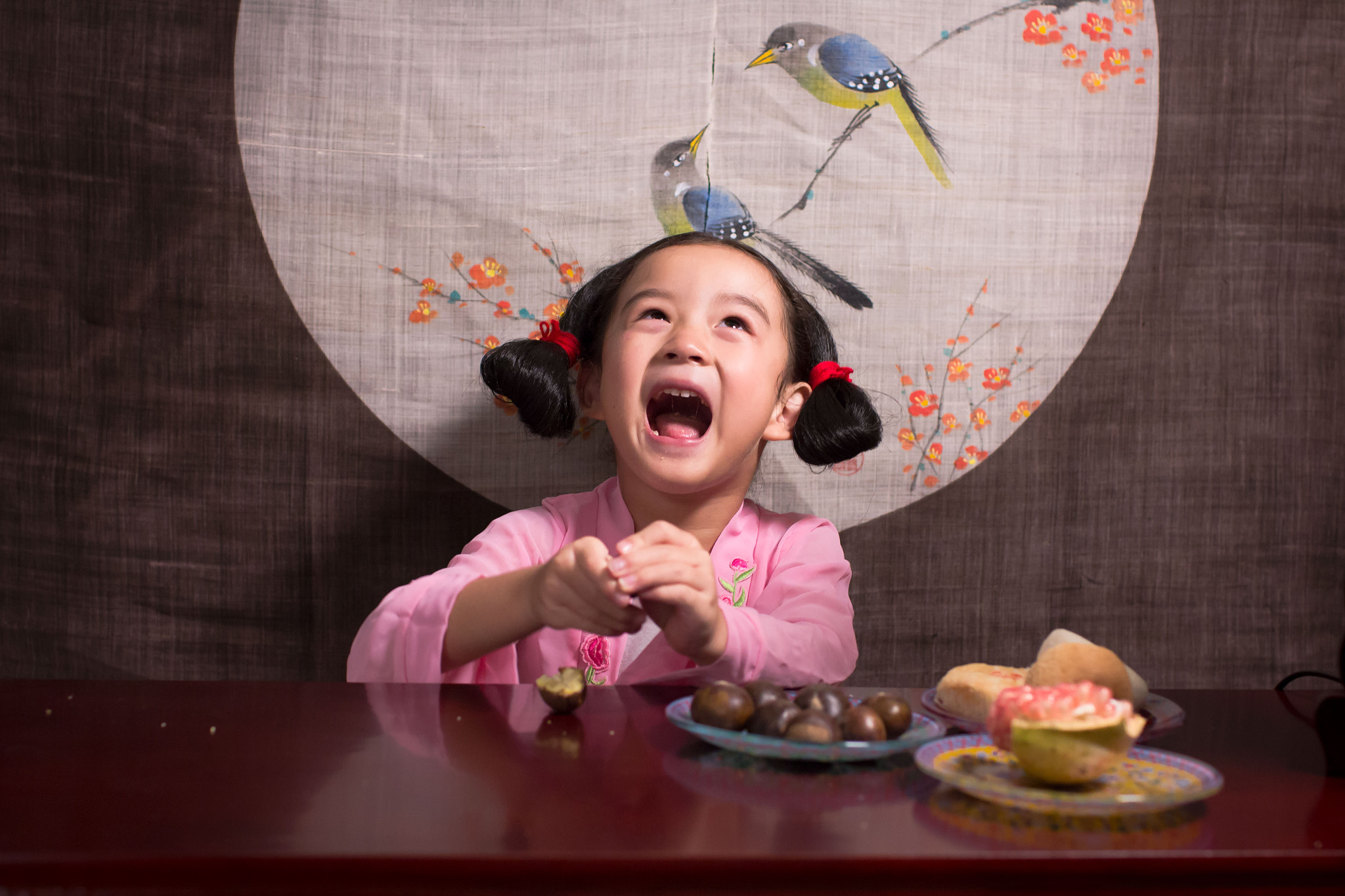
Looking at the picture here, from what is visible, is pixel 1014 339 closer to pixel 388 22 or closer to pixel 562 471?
pixel 562 471

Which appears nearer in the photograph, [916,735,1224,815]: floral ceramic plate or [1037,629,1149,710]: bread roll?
[916,735,1224,815]: floral ceramic plate

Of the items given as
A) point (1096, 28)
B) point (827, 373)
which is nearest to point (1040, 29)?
point (1096, 28)

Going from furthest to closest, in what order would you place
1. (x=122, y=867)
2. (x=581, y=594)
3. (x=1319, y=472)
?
(x=1319, y=472)
(x=581, y=594)
(x=122, y=867)

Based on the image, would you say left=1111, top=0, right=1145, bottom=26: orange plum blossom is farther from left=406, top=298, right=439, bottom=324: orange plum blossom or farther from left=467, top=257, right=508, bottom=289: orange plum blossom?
left=406, top=298, right=439, bottom=324: orange plum blossom

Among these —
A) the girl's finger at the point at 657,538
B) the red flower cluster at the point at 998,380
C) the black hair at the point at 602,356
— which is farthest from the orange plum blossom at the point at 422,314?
the red flower cluster at the point at 998,380

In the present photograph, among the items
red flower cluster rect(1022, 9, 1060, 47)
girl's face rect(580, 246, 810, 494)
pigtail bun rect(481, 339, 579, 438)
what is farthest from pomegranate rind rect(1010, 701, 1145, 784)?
red flower cluster rect(1022, 9, 1060, 47)

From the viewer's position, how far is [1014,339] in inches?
53.1

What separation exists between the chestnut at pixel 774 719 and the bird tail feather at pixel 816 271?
0.79 metres

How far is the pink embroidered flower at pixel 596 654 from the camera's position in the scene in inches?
43.3

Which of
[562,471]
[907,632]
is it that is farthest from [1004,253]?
[562,471]

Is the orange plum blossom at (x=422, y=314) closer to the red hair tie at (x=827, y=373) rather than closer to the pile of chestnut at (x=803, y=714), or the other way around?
the red hair tie at (x=827, y=373)

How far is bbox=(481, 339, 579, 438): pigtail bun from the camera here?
1.13 metres

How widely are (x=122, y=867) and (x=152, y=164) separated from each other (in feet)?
3.51

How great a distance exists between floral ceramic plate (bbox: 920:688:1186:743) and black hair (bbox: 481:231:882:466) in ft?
1.25
